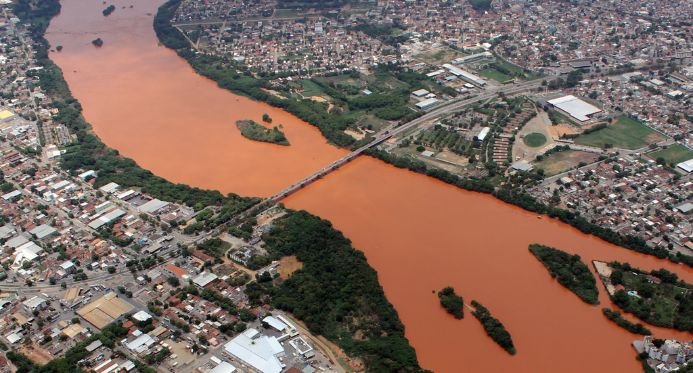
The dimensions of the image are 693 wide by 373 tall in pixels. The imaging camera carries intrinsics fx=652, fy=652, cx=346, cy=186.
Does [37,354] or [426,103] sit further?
[426,103]

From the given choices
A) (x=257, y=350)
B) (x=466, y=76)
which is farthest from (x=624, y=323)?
(x=466, y=76)

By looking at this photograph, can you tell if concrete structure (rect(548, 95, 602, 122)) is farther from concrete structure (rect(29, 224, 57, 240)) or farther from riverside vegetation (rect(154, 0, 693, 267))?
concrete structure (rect(29, 224, 57, 240))

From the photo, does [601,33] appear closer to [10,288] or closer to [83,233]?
[83,233]

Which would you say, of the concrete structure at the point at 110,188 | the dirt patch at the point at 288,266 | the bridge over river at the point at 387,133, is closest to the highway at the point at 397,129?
the bridge over river at the point at 387,133

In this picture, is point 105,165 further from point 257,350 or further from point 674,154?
point 674,154

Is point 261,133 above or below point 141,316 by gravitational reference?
above

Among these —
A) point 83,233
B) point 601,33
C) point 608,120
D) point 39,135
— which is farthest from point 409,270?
point 601,33
